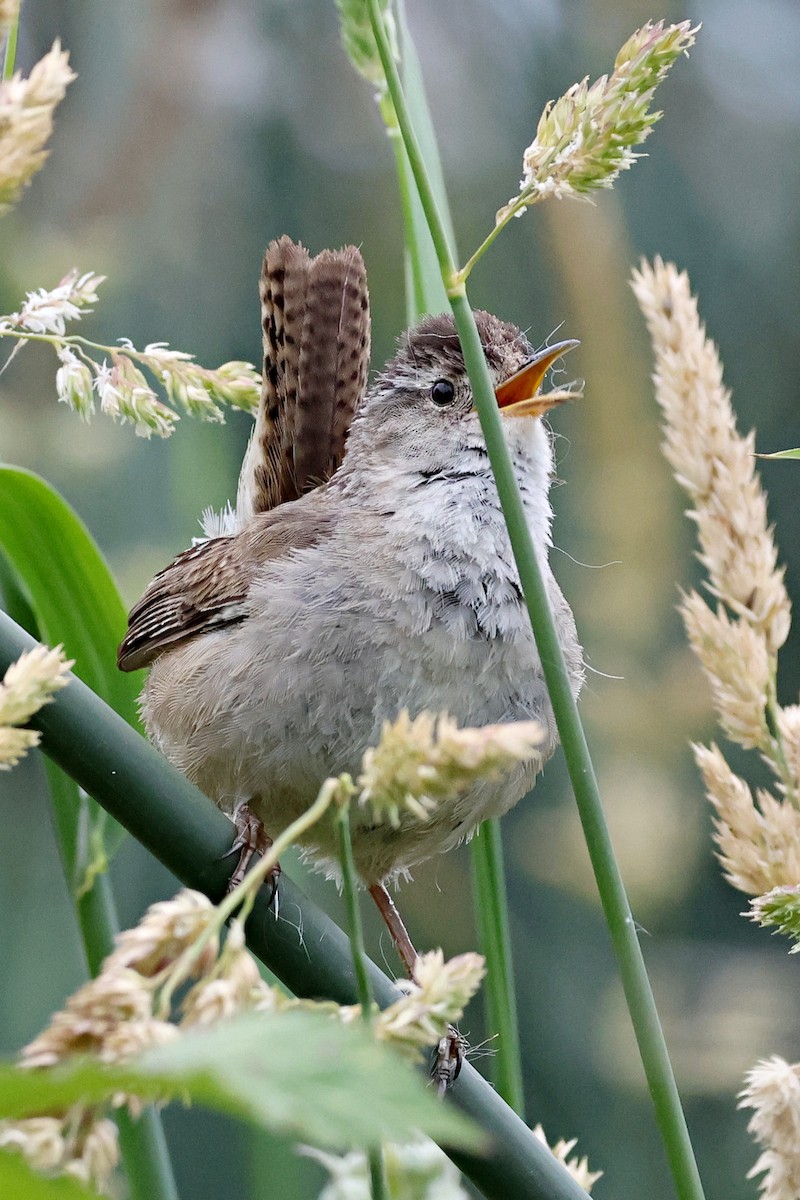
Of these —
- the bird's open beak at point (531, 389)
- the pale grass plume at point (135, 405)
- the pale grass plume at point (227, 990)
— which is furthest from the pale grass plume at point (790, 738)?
the bird's open beak at point (531, 389)

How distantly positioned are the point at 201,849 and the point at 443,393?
1.29 m

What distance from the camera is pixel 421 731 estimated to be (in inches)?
20.3

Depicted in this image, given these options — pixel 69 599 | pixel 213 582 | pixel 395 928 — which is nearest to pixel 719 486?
pixel 69 599

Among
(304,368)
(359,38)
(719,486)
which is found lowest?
(719,486)

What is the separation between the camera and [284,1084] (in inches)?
11.8

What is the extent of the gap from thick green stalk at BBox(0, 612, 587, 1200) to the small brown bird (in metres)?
0.55

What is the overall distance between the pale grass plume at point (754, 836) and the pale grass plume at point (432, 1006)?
0.25 m

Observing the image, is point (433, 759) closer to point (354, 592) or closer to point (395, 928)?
point (354, 592)

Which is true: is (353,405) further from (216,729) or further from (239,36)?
(239,36)

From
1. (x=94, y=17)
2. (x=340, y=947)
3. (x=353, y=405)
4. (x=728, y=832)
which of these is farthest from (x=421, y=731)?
(x=94, y=17)

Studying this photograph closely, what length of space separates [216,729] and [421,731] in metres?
1.22

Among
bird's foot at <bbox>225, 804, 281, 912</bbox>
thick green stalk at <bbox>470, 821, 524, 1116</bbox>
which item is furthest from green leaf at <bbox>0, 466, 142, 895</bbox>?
thick green stalk at <bbox>470, 821, 524, 1116</bbox>

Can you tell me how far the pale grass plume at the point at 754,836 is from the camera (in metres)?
0.78

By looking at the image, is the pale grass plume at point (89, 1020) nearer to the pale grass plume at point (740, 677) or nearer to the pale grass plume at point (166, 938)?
the pale grass plume at point (166, 938)
